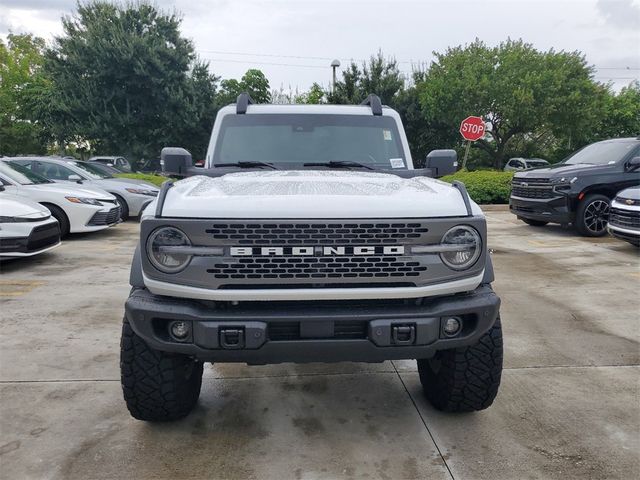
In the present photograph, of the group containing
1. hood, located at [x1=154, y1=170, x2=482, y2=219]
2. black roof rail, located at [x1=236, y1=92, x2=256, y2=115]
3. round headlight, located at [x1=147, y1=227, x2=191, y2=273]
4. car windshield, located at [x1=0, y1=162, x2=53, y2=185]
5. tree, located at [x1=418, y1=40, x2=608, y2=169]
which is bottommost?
car windshield, located at [x1=0, y1=162, x2=53, y2=185]

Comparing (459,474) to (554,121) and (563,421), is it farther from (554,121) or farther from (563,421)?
(554,121)

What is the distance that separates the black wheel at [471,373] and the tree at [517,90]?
28783 mm

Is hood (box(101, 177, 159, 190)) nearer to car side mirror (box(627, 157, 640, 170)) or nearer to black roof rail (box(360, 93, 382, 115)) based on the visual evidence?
black roof rail (box(360, 93, 382, 115))

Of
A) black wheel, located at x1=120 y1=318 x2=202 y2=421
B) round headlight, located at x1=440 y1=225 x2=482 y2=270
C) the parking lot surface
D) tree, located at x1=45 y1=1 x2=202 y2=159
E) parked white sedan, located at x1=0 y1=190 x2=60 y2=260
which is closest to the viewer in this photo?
round headlight, located at x1=440 y1=225 x2=482 y2=270

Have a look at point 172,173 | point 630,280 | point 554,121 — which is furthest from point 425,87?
point 172,173

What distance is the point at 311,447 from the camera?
289cm

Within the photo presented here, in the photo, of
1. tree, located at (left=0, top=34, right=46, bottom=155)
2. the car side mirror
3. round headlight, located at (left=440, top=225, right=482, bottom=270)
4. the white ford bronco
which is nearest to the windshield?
the white ford bronco

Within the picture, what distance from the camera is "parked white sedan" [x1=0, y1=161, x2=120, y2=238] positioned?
8.97 m

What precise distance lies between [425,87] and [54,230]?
2806 centimetres

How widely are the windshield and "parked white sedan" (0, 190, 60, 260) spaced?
403 centimetres

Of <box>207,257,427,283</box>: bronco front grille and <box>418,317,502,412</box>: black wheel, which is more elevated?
<box>207,257,427,283</box>: bronco front grille

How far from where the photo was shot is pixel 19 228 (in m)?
6.87

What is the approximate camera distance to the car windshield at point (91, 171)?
12.1m

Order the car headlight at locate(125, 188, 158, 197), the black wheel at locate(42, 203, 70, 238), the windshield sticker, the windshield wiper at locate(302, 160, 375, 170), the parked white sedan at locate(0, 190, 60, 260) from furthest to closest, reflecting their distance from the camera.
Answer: the car headlight at locate(125, 188, 158, 197) → the black wheel at locate(42, 203, 70, 238) → the parked white sedan at locate(0, 190, 60, 260) → the windshield sticker → the windshield wiper at locate(302, 160, 375, 170)
